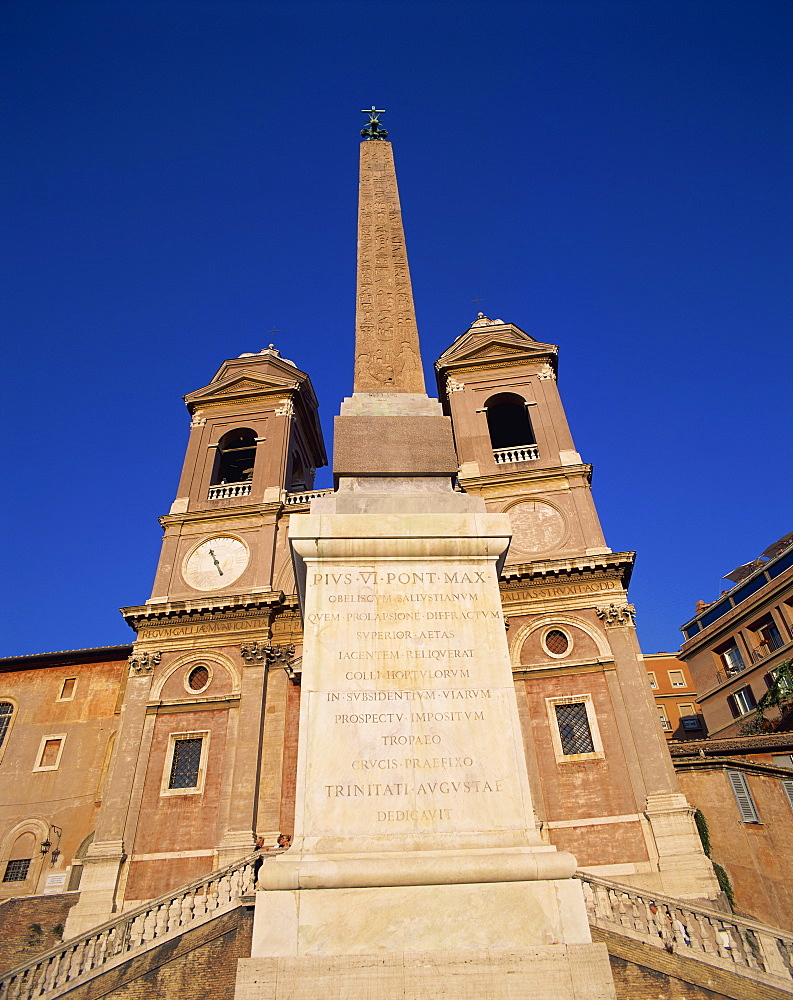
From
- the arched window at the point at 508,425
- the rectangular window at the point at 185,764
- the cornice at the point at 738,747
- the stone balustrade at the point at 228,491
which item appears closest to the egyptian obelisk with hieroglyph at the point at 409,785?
the rectangular window at the point at 185,764

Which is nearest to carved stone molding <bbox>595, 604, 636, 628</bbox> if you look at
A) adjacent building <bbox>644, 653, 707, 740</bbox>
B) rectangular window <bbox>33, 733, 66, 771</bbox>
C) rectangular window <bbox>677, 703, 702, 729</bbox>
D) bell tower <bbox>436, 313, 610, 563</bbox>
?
bell tower <bbox>436, 313, 610, 563</bbox>

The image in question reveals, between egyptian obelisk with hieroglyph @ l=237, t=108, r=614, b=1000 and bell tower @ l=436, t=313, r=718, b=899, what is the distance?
14162 millimetres

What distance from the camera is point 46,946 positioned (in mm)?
16922

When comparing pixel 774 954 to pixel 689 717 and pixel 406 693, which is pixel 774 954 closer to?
pixel 406 693

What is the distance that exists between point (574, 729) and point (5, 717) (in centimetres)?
2001

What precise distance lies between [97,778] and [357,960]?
73.7ft

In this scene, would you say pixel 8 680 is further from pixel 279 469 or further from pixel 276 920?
pixel 276 920

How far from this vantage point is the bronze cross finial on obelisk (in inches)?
336

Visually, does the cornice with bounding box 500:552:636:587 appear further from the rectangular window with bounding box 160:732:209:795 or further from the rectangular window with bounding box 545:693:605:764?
the rectangular window with bounding box 160:732:209:795

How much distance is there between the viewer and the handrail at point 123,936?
1153cm

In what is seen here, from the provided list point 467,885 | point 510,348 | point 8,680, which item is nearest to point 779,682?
point 510,348

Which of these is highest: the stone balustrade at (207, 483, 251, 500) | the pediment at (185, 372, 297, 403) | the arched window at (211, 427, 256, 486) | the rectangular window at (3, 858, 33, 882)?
the pediment at (185, 372, 297, 403)

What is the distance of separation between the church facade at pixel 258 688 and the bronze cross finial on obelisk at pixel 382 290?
34.6 ft

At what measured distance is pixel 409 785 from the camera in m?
4.66
